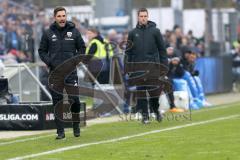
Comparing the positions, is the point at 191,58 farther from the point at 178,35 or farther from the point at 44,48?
the point at 44,48

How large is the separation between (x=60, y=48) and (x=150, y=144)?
2248 millimetres

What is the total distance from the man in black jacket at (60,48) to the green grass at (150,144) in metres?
0.65

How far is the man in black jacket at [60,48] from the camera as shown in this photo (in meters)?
13.8

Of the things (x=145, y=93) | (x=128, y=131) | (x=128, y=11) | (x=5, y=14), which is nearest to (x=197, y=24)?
(x=128, y=11)

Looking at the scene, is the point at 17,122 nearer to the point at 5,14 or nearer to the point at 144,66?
the point at 144,66

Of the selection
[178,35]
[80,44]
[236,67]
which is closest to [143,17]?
[80,44]

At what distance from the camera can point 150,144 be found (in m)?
12.6

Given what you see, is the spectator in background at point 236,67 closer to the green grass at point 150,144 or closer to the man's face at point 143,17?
the green grass at point 150,144

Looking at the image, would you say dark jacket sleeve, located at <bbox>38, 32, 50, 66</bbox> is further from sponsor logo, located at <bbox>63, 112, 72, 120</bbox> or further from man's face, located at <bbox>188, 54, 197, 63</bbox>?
man's face, located at <bbox>188, 54, 197, 63</bbox>

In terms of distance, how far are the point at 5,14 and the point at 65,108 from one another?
40.9ft

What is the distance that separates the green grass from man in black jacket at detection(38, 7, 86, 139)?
25.6 inches

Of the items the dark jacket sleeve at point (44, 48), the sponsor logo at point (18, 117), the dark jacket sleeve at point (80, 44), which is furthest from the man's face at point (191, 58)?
the dark jacket sleeve at point (44, 48)

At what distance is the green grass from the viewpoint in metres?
11.3

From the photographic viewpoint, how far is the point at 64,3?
84.9ft
